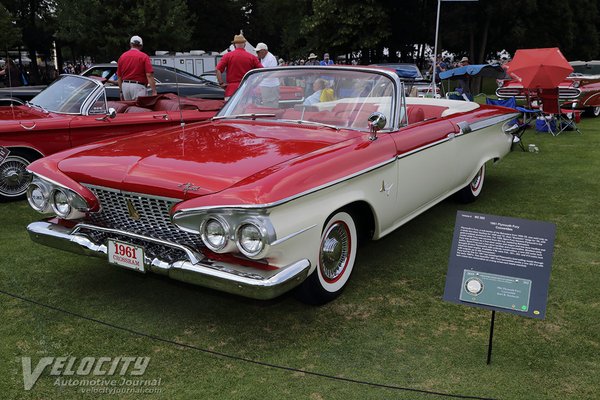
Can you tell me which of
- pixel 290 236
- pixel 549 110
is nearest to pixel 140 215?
pixel 290 236

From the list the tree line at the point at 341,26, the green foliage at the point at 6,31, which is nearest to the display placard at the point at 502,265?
the green foliage at the point at 6,31

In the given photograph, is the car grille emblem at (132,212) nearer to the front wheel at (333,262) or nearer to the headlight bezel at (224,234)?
the headlight bezel at (224,234)

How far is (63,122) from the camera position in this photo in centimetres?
601

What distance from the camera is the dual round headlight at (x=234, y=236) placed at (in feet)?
9.18

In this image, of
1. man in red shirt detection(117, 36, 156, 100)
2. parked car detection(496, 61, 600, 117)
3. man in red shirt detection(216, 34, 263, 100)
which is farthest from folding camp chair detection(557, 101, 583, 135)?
man in red shirt detection(117, 36, 156, 100)

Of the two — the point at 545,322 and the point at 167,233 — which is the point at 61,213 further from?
the point at 545,322

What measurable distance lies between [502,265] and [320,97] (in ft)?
6.86

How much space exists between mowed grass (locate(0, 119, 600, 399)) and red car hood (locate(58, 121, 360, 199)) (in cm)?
89

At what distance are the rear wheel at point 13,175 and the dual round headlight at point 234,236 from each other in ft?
13.0

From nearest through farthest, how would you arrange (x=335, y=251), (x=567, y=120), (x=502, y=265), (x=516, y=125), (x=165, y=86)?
(x=502, y=265), (x=335, y=251), (x=516, y=125), (x=165, y=86), (x=567, y=120)

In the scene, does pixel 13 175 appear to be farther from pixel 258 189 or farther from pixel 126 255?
pixel 258 189

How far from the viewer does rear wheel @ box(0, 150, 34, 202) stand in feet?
19.4

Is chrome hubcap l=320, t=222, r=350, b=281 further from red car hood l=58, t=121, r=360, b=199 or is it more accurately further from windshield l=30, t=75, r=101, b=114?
windshield l=30, t=75, r=101, b=114

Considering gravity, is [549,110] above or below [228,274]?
above
